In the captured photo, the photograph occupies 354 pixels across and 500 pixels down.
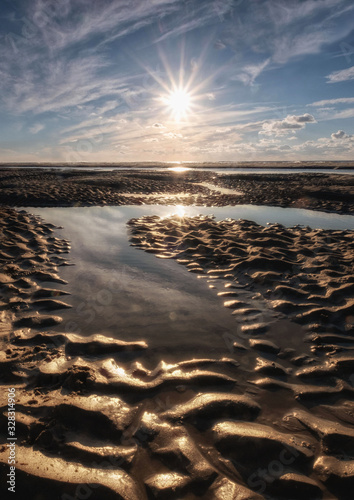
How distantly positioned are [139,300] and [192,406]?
8.87 ft

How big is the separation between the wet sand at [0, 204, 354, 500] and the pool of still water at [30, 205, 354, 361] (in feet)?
0.69

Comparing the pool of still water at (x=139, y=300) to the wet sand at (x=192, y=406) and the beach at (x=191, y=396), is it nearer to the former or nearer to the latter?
the beach at (x=191, y=396)

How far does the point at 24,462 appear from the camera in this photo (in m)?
2.41

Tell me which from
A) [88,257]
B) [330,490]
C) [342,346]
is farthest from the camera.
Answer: [88,257]

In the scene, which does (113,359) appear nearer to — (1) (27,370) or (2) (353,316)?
(1) (27,370)

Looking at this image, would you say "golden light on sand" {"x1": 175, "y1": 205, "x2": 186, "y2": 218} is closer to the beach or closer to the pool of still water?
the pool of still water

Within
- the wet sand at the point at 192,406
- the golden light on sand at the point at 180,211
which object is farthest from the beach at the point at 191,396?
the golden light on sand at the point at 180,211

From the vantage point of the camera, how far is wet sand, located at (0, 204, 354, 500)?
2367mm

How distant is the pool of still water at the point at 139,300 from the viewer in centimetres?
438

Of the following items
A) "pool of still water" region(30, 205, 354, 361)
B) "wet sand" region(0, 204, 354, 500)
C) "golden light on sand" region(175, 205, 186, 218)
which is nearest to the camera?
"wet sand" region(0, 204, 354, 500)

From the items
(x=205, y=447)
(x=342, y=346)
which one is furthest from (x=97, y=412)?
(x=342, y=346)

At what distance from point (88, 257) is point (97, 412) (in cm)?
556

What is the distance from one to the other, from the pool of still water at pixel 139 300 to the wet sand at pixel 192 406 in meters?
0.21

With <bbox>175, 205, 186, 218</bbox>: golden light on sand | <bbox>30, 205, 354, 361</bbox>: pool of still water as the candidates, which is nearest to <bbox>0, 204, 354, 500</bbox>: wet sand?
<bbox>30, 205, 354, 361</bbox>: pool of still water
